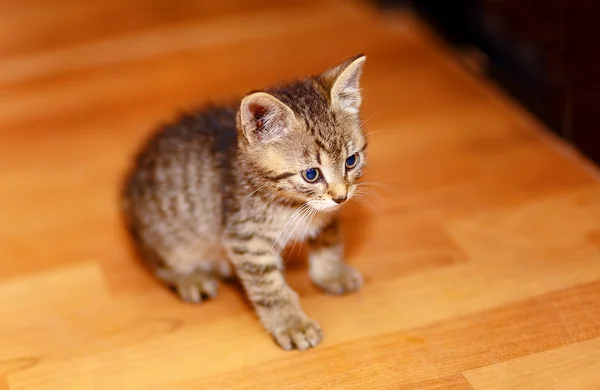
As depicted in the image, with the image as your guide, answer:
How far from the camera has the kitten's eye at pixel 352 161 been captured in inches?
63.1

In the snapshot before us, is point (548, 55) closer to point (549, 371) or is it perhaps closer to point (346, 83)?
point (346, 83)

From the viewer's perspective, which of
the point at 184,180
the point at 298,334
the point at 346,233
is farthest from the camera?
the point at 346,233

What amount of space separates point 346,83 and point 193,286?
2.06 ft

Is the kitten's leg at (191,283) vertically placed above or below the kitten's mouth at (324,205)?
below

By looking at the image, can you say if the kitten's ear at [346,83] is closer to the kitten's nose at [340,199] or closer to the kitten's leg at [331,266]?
the kitten's nose at [340,199]

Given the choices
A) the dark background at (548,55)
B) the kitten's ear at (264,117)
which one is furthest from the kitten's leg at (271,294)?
the dark background at (548,55)

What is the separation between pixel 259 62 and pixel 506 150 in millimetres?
1058

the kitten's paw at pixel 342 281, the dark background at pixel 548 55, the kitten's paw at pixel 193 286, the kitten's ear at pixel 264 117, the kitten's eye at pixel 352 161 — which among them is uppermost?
the kitten's ear at pixel 264 117

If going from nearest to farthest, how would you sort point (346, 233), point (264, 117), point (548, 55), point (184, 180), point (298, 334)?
1. point (264, 117)
2. point (298, 334)
3. point (184, 180)
4. point (346, 233)
5. point (548, 55)

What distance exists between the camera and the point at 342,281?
1.84m

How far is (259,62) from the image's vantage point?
293 centimetres

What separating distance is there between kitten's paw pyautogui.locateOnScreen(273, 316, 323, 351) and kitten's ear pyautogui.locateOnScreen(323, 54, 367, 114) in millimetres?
477

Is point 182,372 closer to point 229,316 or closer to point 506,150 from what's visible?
point 229,316

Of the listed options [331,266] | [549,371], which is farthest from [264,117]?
[549,371]
